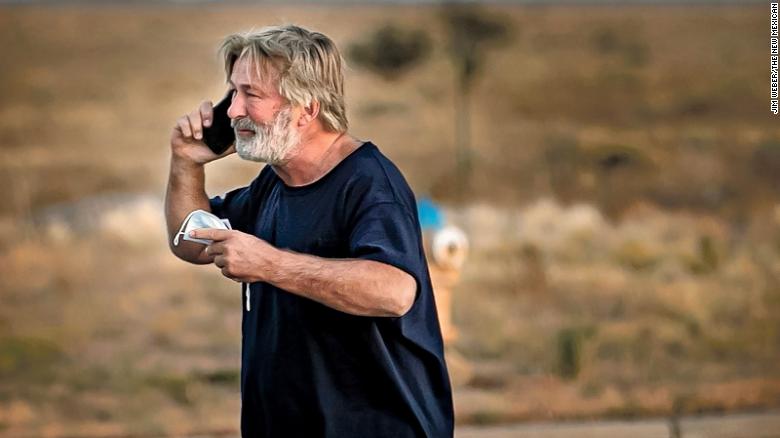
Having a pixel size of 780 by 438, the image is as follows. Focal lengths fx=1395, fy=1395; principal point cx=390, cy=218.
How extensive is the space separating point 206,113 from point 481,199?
13.4 meters

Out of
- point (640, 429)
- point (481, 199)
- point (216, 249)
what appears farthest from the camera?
point (481, 199)

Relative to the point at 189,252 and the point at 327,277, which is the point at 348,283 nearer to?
the point at 327,277

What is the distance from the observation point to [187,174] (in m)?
3.91

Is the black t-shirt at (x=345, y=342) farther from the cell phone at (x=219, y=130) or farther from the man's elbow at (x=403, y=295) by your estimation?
the cell phone at (x=219, y=130)

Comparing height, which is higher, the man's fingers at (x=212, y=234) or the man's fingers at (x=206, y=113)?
the man's fingers at (x=206, y=113)

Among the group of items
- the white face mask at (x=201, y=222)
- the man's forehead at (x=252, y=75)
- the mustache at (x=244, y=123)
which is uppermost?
the man's forehead at (x=252, y=75)

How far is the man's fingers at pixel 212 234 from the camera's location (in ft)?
11.1

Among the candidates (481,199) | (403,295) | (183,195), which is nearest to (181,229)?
(183,195)

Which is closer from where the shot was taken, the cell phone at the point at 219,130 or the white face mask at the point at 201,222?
the white face mask at the point at 201,222

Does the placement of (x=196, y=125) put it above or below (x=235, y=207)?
above

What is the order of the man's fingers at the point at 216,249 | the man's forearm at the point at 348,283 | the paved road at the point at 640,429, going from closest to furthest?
the man's forearm at the point at 348,283 → the man's fingers at the point at 216,249 → the paved road at the point at 640,429

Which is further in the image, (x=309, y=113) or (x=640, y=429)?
(x=640, y=429)

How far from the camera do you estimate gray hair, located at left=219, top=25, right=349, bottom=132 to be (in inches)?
138

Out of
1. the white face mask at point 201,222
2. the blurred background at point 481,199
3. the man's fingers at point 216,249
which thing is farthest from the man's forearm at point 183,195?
the blurred background at point 481,199
